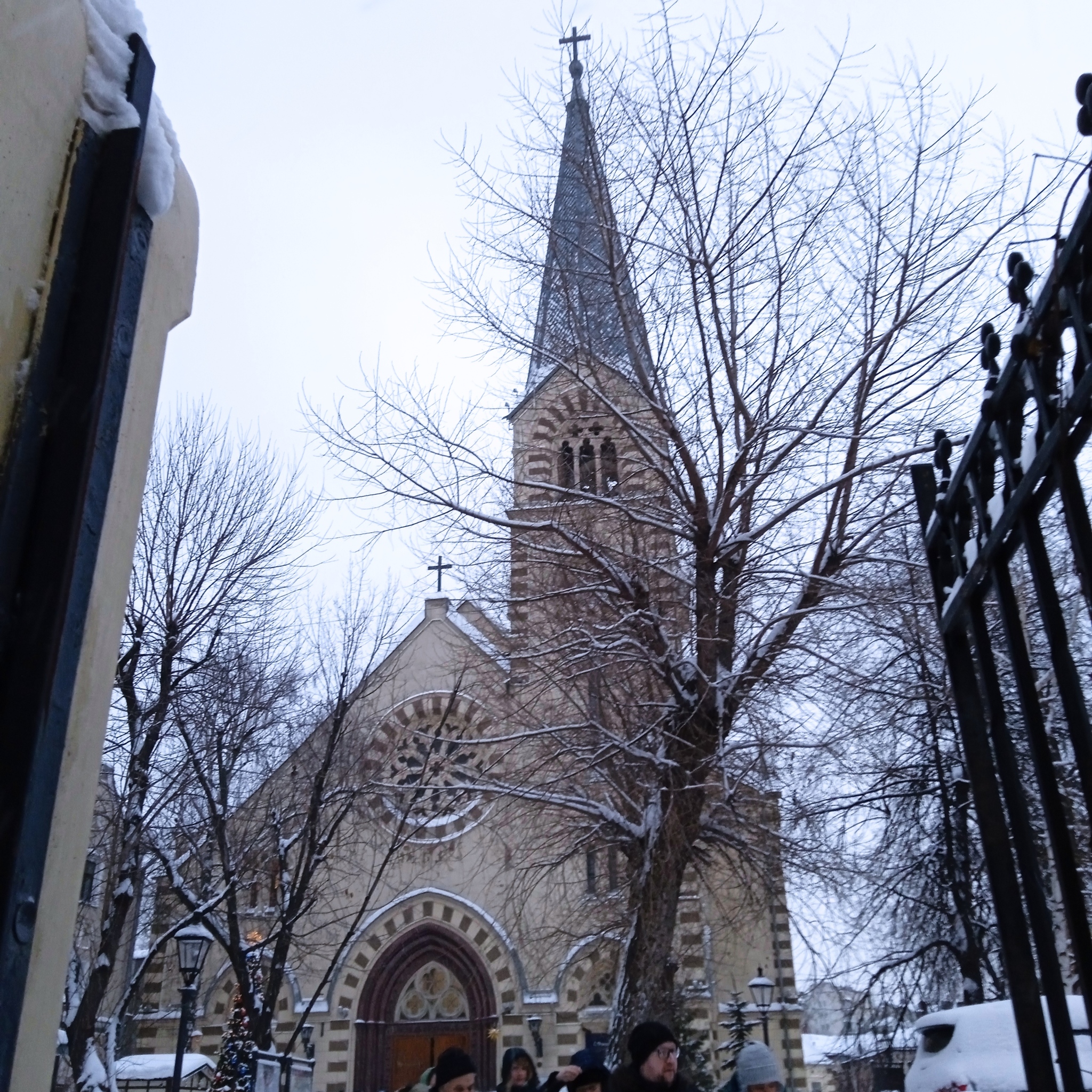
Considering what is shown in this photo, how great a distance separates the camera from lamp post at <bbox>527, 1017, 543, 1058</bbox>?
20172 mm

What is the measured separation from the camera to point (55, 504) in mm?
1450

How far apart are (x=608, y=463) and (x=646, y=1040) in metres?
7.90

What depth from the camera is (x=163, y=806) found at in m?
13.3

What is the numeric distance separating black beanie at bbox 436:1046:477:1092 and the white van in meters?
3.96

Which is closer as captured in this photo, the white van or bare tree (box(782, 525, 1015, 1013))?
the white van

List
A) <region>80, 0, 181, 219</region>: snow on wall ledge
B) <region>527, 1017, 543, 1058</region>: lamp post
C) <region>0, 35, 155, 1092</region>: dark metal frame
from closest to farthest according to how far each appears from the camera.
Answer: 1. <region>0, 35, 155, 1092</region>: dark metal frame
2. <region>80, 0, 181, 219</region>: snow on wall ledge
3. <region>527, 1017, 543, 1058</region>: lamp post

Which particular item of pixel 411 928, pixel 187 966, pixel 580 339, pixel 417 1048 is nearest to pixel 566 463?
pixel 580 339

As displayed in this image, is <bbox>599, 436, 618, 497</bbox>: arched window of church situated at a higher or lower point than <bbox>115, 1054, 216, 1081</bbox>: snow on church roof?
higher

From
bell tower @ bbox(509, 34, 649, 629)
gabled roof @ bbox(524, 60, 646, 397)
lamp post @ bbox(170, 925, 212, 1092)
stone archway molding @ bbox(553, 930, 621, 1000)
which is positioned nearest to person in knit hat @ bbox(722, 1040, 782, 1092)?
bell tower @ bbox(509, 34, 649, 629)

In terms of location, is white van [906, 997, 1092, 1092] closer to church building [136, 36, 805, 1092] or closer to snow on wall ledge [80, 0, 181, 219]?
snow on wall ledge [80, 0, 181, 219]

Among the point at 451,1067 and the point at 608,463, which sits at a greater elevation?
the point at 608,463

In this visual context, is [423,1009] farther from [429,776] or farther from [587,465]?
[587,465]

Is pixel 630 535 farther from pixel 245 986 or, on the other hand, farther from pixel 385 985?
pixel 385 985

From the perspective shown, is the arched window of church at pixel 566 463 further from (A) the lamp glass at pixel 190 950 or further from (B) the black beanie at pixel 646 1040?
(B) the black beanie at pixel 646 1040
